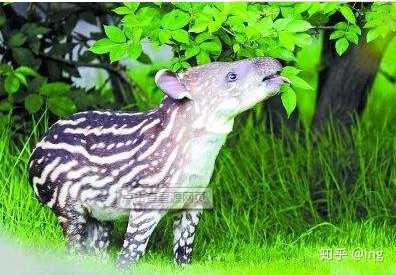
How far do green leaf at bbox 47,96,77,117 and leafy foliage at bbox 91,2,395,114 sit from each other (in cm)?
65

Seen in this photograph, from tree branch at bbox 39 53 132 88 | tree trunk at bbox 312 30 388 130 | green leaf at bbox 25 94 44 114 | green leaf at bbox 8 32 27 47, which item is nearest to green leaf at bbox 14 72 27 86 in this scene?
green leaf at bbox 25 94 44 114

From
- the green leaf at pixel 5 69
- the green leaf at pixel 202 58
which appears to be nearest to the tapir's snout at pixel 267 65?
the green leaf at pixel 202 58

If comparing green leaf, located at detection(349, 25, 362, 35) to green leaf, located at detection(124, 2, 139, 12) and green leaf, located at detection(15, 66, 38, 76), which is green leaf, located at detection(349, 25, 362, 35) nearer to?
green leaf, located at detection(124, 2, 139, 12)

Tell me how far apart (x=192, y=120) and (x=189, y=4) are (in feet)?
1.28

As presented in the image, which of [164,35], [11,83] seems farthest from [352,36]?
[11,83]

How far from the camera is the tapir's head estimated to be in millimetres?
3602

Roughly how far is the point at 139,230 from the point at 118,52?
579mm

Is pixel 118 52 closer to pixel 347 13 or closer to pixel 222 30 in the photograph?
pixel 222 30

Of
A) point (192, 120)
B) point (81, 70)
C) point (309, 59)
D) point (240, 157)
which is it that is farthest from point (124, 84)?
point (192, 120)

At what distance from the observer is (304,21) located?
3.71 metres

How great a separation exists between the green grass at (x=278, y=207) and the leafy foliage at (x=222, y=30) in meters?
0.57

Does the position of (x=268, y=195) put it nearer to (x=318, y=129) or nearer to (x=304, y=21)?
(x=318, y=129)

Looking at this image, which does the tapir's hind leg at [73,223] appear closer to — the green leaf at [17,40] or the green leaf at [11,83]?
the green leaf at [11,83]

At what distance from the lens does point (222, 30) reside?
151 inches
